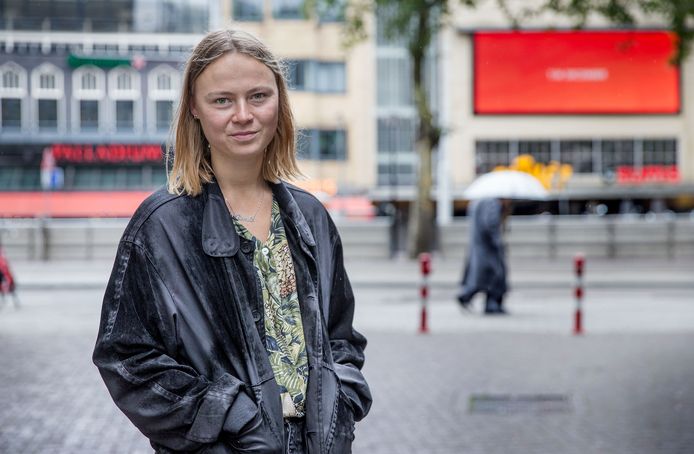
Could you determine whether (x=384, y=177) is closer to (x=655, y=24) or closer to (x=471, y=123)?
(x=471, y=123)

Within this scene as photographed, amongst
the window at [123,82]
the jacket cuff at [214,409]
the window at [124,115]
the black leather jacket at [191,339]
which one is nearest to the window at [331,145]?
the window at [124,115]

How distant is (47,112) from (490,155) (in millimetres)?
22614

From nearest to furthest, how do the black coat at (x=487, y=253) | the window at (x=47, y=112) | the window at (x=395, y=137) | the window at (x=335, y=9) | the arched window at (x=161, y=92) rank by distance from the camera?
1. the black coat at (x=487, y=253)
2. the window at (x=335, y=9)
3. the arched window at (x=161, y=92)
4. the window at (x=47, y=112)
5. the window at (x=395, y=137)

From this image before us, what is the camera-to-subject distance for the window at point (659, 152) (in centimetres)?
5894

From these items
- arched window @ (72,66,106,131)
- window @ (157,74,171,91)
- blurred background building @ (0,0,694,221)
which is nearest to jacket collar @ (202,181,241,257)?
blurred background building @ (0,0,694,221)

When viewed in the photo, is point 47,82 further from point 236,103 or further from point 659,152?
point 236,103

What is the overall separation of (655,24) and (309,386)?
59.4 m

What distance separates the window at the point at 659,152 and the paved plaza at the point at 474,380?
137ft

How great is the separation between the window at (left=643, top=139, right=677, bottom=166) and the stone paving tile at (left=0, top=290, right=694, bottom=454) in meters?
46.4

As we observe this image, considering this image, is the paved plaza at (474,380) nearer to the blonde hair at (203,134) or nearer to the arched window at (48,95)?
the blonde hair at (203,134)

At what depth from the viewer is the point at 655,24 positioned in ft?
192

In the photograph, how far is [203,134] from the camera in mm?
2785

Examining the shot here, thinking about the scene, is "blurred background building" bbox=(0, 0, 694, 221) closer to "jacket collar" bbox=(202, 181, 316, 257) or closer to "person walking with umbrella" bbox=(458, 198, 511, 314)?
"person walking with umbrella" bbox=(458, 198, 511, 314)

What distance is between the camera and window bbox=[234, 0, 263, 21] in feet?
175
